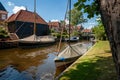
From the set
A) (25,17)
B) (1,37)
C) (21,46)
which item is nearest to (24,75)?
(21,46)

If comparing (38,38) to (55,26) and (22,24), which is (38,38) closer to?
(22,24)

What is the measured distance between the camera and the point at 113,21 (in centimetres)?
213

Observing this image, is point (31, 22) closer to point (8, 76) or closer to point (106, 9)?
point (8, 76)

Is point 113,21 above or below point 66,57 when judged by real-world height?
above

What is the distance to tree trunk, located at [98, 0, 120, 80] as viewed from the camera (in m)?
2.09

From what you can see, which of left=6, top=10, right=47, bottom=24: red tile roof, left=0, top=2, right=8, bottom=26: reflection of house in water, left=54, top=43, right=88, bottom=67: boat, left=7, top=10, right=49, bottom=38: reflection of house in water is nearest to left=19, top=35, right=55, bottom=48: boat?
left=7, top=10, right=49, bottom=38: reflection of house in water

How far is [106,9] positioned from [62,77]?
288 inches

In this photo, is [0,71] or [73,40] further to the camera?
[73,40]

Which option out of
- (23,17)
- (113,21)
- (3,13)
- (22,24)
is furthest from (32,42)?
(113,21)

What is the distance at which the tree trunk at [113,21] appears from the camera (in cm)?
209

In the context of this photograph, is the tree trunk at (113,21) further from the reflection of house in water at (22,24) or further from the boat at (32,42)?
the reflection of house in water at (22,24)

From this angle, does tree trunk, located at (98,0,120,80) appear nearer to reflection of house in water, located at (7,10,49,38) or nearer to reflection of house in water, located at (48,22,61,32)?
reflection of house in water, located at (7,10,49,38)

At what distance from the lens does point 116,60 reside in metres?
2.24

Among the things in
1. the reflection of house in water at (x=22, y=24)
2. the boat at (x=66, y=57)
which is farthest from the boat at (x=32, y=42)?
the boat at (x=66, y=57)
